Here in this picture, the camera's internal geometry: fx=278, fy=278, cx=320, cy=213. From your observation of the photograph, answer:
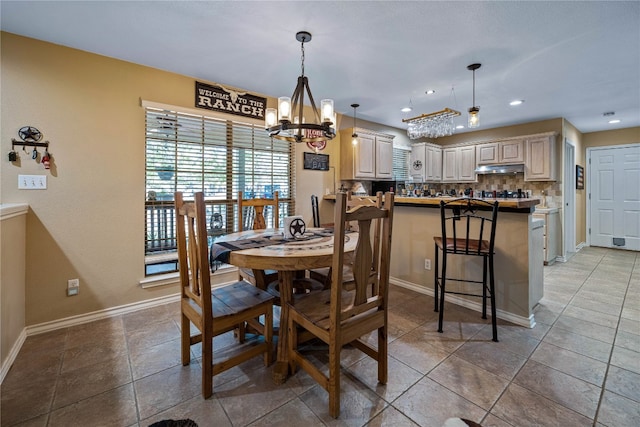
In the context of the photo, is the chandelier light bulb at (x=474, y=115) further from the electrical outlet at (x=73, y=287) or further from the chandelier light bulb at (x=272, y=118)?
the electrical outlet at (x=73, y=287)

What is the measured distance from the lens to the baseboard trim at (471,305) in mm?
2475

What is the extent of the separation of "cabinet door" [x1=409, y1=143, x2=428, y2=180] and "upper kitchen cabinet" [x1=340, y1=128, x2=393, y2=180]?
3.83 ft

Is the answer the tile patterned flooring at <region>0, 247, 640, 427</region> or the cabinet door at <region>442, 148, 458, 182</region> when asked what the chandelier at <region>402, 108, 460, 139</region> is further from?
the cabinet door at <region>442, 148, 458, 182</region>

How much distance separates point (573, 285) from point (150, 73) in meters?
5.54

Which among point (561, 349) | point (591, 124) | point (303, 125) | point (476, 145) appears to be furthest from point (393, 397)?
point (591, 124)

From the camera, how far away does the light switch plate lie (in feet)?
7.63

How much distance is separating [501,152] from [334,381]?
542cm

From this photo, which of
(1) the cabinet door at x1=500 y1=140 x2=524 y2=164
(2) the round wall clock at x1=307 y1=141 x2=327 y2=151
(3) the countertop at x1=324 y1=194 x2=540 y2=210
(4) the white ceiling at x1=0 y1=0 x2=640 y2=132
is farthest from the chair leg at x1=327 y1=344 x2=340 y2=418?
(1) the cabinet door at x1=500 y1=140 x2=524 y2=164

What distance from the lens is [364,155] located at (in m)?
4.57

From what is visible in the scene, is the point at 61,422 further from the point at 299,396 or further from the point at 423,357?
the point at 423,357

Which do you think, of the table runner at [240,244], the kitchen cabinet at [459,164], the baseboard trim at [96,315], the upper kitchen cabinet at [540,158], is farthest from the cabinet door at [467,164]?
the baseboard trim at [96,315]

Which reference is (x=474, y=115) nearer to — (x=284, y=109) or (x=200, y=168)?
(x=284, y=109)

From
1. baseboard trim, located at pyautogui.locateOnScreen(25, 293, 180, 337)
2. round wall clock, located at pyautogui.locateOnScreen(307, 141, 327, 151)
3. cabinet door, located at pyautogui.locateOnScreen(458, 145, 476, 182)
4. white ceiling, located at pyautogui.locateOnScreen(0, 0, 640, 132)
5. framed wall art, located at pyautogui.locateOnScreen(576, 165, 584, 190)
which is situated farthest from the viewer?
cabinet door, located at pyautogui.locateOnScreen(458, 145, 476, 182)

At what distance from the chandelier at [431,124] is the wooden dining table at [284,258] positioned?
2035 mm
